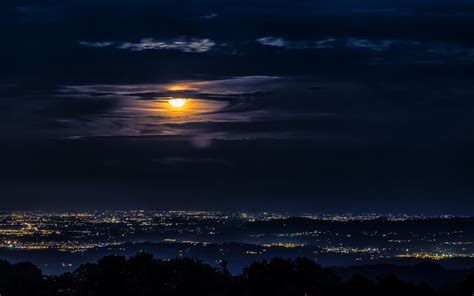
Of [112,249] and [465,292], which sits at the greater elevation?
[465,292]

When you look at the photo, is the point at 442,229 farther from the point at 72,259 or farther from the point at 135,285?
the point at 135,285

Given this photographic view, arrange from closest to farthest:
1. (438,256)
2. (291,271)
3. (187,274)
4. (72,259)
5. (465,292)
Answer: (465,292), (291,271), (187,274), (72,259), (438,256)

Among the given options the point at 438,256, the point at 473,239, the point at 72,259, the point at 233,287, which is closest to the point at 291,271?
the point at 233,287

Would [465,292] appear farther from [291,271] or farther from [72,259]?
[72,259]

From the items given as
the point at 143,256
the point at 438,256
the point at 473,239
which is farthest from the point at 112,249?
the point at 143,256

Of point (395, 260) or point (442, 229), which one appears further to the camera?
point (442, 229)

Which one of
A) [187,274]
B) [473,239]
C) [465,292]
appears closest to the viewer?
[465,292]
